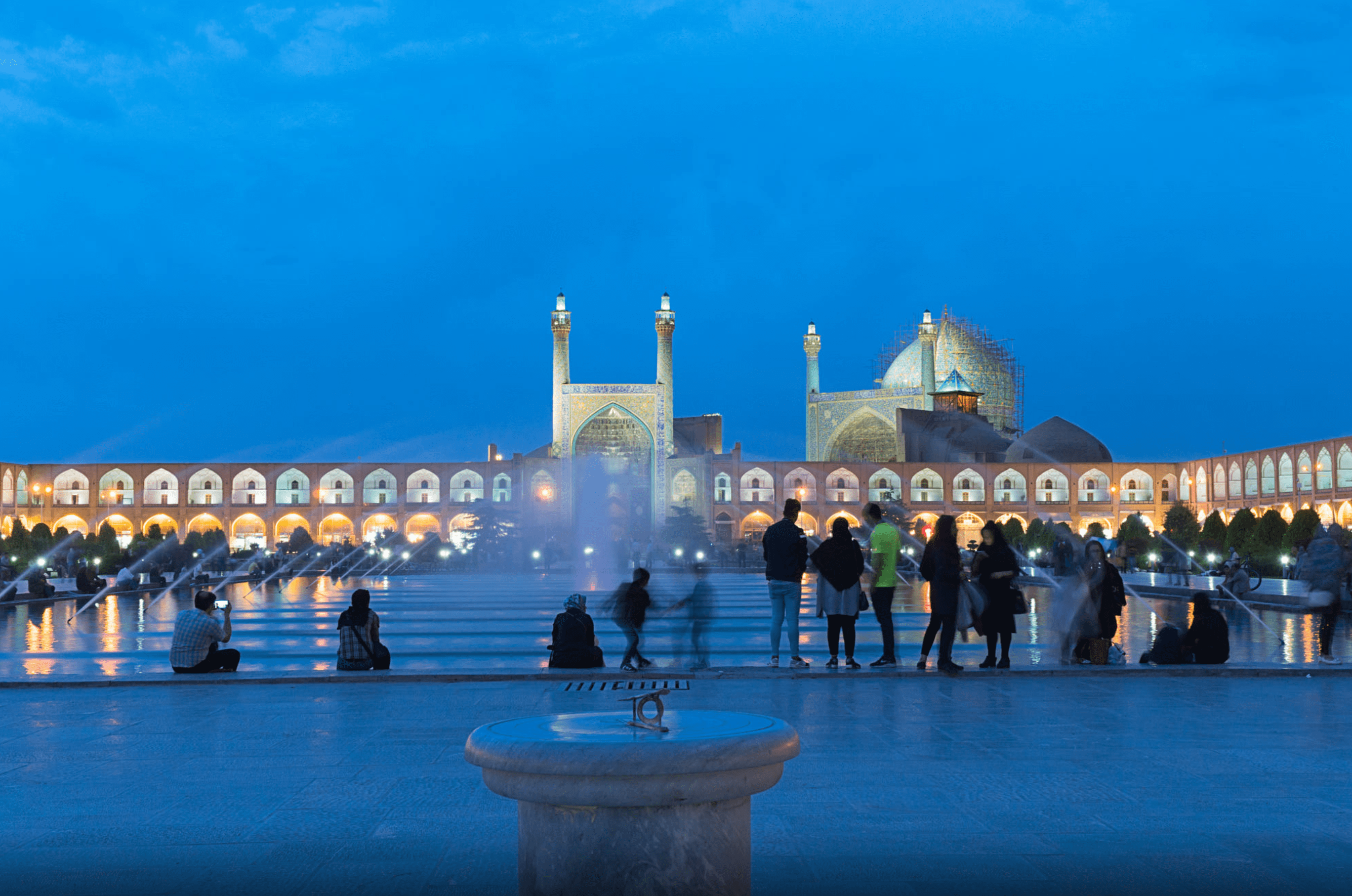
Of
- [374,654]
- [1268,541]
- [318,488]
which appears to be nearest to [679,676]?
[374,654]

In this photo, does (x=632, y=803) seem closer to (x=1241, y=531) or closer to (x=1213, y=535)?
(x=1241, y=531)

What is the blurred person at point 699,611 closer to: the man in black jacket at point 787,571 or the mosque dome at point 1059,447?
the man in black jacket at point 787,571

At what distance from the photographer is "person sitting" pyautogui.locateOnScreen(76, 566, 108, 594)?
1773 centimetres

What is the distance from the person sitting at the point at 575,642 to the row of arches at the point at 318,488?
147 feet

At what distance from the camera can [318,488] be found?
51625mm

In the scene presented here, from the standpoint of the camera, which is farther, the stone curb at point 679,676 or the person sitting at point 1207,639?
the person sitting at point 1207,639

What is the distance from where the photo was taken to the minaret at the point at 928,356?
54.0 meters

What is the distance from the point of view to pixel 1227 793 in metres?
3.53

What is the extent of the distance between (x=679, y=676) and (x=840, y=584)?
3.23 feet

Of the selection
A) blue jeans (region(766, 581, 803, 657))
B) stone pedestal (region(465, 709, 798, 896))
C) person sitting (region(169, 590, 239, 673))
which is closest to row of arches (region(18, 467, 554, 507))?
person sitting (region(169, 590, 239, 673))

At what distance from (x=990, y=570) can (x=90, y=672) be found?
16.2 ft

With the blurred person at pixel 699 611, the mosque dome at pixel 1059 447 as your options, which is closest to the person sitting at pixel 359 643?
the blurred person at pixel 699 611

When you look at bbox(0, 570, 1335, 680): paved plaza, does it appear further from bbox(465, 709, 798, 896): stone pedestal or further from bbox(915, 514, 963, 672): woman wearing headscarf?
bbox(465, 709, 798, 896): stone pedestal

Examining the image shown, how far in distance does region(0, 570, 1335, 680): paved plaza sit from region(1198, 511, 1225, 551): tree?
7.77 meters
